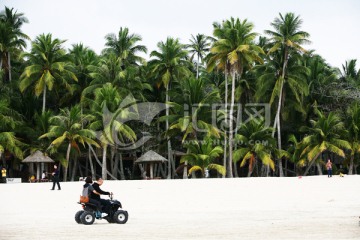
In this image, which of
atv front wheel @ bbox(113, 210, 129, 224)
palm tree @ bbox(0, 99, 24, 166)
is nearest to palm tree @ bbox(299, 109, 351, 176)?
palm tree @ bbox(0, 99, 24, 166)

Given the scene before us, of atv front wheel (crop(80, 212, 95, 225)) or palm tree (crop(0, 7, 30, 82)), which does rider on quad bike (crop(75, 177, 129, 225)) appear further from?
palm tree (crop(0, 7, 30, 82))

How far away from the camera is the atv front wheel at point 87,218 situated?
1212 cm

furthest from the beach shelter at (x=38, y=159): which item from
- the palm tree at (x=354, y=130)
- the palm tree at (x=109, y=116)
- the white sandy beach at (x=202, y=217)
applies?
the palm tree at (x=354, y=130)

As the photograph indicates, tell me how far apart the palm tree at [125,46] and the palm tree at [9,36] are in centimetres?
688

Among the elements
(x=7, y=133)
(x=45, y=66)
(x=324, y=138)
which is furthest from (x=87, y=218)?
(x=45, y=66)

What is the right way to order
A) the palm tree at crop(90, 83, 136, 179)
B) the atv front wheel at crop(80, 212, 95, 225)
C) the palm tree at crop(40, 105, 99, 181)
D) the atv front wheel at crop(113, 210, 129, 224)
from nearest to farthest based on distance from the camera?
the atv front wheel at crop(80, 212, 95, 225) → the atv front wheel at crop(113, 210, 129, 224) → the palm tree at crop(40, 105, 99, 181) → the palm tree at crop(90, 83, 136, 179)

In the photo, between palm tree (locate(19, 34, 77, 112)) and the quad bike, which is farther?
palm tree (locate(19, 34, 77, 112))

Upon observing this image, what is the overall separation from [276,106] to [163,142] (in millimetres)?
9865

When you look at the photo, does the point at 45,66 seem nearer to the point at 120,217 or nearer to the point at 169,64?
the point at 169,64

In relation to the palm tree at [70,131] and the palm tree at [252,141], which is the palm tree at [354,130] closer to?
the palm tree at [252,141]

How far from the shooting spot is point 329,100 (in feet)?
153

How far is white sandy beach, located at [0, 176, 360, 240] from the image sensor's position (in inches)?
413

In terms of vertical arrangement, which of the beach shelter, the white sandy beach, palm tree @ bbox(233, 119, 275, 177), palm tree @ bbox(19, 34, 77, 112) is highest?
palm tree @ bbox(19, 34, 77, 112)

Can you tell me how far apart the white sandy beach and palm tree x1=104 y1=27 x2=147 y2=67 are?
89.0 ft
